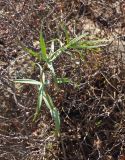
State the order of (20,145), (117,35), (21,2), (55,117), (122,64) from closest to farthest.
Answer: (55,117), (20,145), (122,64), (117,35), (21,2)

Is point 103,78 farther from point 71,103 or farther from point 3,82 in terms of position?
point 3,82

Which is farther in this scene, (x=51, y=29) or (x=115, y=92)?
(x=51, y=29)

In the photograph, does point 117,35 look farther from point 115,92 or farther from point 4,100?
point 4,100

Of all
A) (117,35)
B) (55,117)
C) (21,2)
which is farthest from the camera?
(21,2)

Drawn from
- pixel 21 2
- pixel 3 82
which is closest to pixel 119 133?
pixel 3 82

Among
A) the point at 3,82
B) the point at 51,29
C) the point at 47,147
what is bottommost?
the point at 47,147

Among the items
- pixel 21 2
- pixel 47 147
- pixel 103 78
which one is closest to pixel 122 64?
pixel 103 78

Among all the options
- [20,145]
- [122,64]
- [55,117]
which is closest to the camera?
[55,117]

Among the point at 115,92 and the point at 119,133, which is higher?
the point at 115,92

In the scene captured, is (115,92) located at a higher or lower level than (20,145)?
higher
